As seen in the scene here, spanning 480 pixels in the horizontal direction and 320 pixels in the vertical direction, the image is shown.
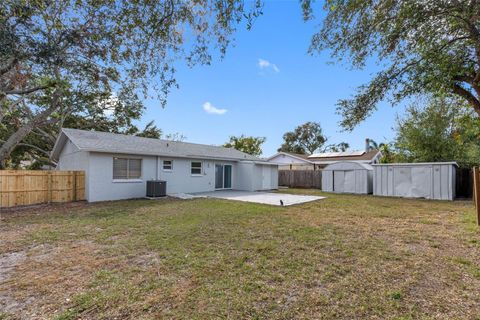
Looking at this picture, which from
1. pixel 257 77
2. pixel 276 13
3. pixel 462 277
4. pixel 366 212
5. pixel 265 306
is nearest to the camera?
pixel 265 306

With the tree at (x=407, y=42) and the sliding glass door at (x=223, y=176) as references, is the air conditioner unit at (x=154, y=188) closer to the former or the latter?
the sliding glass door at (x=223, y=176)

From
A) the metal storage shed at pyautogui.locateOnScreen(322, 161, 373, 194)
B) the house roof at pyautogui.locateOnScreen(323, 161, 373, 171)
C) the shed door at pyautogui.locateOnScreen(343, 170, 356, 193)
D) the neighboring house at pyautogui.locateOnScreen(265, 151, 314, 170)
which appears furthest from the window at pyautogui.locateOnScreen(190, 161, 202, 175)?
the neighboring house at pyautogui.locateOnScreen(265, 151, 314, 170)

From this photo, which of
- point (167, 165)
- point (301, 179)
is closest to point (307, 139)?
point (301, 179)

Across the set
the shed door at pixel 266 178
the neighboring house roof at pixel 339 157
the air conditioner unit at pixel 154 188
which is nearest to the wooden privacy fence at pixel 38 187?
the air conditioner unit at pixel 154 188

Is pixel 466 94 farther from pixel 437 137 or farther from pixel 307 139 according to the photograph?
pixel 307 139

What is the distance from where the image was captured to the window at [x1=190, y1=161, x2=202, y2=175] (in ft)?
52.5

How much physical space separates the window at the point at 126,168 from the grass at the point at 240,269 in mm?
5138

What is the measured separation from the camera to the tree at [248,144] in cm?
3775

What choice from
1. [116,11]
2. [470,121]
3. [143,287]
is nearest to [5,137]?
[116,11]

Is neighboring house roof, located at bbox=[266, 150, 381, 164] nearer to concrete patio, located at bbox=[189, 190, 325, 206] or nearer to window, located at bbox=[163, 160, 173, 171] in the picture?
concrete patio, located at bbox=[189, 190, 325, 206]

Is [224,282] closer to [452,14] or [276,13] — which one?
[276,13]

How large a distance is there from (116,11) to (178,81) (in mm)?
1482

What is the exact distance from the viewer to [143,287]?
342 centimetres

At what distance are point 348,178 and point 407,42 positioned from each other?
13.5m
